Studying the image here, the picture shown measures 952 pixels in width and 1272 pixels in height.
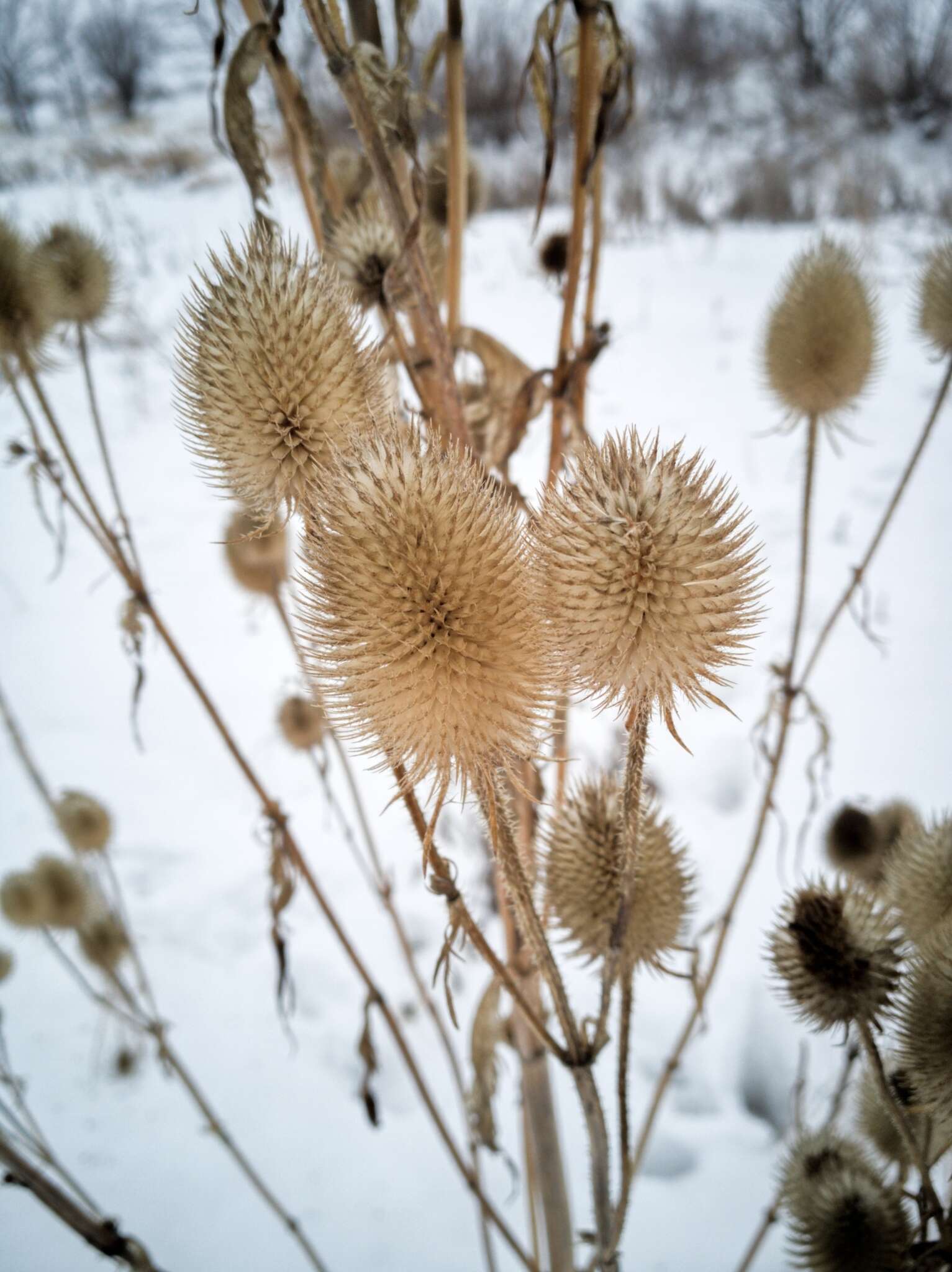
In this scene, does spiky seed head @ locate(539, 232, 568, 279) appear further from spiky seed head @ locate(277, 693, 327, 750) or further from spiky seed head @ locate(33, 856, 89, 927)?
spiky seed head @ locate(33, 856, 89, 927)

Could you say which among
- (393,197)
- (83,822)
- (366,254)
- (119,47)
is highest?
(119,47)

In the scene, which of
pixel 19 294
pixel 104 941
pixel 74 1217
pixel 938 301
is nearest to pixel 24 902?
pixel 104 941

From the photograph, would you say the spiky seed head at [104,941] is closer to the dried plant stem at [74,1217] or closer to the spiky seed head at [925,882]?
the dried plant stem at [74,1217]

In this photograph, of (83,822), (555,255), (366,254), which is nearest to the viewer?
(366,254)

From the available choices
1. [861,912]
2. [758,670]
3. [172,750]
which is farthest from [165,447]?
[861,912]

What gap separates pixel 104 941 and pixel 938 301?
202 centimetres

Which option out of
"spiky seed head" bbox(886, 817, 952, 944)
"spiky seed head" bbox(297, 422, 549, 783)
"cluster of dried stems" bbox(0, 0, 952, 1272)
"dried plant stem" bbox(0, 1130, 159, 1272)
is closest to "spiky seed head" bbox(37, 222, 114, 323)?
"cluster of dried stems" bbox(0, 0, 952, 1272)

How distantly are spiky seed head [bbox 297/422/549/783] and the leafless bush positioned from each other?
20.2 meters

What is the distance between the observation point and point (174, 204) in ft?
29.8

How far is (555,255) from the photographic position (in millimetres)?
1329

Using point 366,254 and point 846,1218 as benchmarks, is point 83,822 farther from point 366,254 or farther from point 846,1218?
point 846,1218

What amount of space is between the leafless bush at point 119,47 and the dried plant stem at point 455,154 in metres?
19.8

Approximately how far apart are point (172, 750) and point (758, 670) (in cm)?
235

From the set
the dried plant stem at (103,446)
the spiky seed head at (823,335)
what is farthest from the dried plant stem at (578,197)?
the dried plant stem at (103,446)
